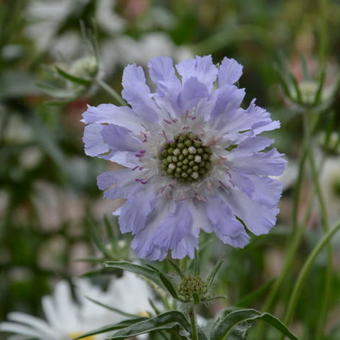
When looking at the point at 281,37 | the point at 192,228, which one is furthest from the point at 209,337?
the point at 281,37

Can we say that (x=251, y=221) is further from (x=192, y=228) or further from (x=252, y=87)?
(x=252, y=87)

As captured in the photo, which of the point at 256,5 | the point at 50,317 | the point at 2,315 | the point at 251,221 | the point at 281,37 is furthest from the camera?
the point at 256,5

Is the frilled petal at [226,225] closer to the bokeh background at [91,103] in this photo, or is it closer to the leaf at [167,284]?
the leaf at [167,284]

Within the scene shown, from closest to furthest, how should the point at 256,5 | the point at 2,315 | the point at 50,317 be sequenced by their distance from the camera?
the point at 50,317 → the point at 2,315 → the point at 256,5

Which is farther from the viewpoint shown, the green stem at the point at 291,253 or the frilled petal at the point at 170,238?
the green stem at the point at 291,253

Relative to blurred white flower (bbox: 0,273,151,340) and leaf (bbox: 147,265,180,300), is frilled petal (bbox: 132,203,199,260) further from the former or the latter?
blurred white flower (bbox: 0,273,151,340)

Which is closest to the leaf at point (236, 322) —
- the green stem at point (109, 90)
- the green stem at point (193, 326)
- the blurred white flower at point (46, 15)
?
the green stem at point (193, 326)

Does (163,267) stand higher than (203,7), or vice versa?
(203,7)

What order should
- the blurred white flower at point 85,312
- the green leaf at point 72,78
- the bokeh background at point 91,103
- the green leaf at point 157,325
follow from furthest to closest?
the bokeh background at point 91,103 < the blurred white flower at point 85,312 < the green leaf at point 72,78 < the green leaf at point 157,325
